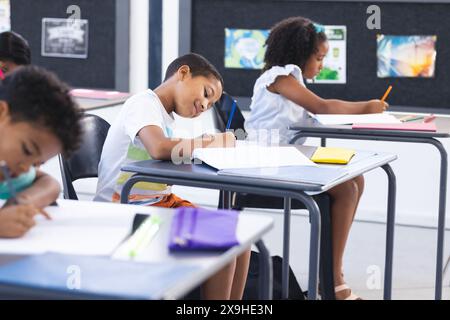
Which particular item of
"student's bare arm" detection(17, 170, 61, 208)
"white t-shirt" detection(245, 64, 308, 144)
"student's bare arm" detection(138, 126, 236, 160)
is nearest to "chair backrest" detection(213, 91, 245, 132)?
"white t-shirt" detection(245, 64, 308, 144)

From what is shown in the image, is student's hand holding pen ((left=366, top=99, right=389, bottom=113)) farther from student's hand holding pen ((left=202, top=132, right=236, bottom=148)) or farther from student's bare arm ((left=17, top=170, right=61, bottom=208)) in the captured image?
student's bare arm ((left=17, top=170, right=61, bottom=208))

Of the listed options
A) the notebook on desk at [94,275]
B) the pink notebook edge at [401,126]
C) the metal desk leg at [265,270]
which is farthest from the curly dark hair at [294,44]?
the notebook on desk at [94,275]

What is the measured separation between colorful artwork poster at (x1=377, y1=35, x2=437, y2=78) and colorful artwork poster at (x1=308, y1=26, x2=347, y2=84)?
17 cm

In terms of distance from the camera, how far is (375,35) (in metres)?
3.82

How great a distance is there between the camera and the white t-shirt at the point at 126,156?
2201 millimetres

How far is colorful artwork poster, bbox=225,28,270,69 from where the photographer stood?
13.1 feet

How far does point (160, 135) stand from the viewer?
82.1 inches

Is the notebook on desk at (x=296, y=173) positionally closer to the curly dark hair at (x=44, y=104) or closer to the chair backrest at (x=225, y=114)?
the curly dark hair at (x=44, y=104)

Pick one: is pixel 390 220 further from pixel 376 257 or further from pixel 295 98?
pixel 376 257

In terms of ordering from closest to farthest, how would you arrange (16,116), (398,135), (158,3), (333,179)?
(16,116)
(333,179)
(398,135)
(158,3)

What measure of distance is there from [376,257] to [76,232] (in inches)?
92.6

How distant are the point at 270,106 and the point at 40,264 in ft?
6.62
